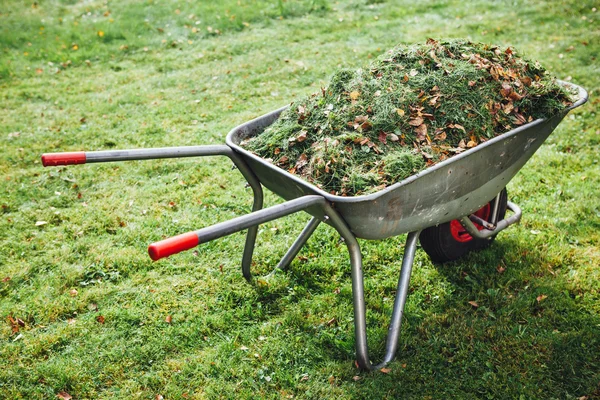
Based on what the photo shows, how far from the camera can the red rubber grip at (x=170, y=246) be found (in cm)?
176

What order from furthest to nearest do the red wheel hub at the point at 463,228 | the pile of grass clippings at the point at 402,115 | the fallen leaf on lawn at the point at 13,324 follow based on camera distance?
the red wheel hub at the point at 463,228 < the fallen leaf on lawn at the point at 13,324 < the pile of grass clippings at the point at 402,115

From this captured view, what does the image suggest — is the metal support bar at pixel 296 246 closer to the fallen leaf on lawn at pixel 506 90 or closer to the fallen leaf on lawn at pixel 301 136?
the fallen leaf on lawn at pixel 301 136

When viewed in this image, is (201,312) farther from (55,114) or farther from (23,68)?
(23,68)

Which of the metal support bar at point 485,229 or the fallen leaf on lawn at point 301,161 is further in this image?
the metal support bar at point 485,229

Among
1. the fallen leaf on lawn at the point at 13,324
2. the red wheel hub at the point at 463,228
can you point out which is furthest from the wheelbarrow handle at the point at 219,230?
the fallen leaf on lawn at the point at 13,324

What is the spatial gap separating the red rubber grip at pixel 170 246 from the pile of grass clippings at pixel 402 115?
2.99ft

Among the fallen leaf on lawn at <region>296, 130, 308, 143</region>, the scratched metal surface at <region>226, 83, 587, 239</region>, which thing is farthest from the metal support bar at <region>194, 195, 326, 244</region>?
the fallen leaf on lawn at <region>296, 130, 308, 143</region>

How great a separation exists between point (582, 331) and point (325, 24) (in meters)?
6.30

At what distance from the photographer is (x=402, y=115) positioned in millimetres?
2756

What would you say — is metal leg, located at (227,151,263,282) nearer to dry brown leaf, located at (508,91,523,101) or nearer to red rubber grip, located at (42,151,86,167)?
red rubber grip, located at (42,151,86,167)

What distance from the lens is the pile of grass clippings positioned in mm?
2613

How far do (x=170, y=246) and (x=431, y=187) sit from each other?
1.31 metres

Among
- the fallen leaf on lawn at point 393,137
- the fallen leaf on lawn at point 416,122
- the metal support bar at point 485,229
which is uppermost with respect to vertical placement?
the fallen leaf on lawn at point 416,122

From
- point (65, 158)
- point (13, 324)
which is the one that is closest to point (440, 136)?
point (65, 158)
